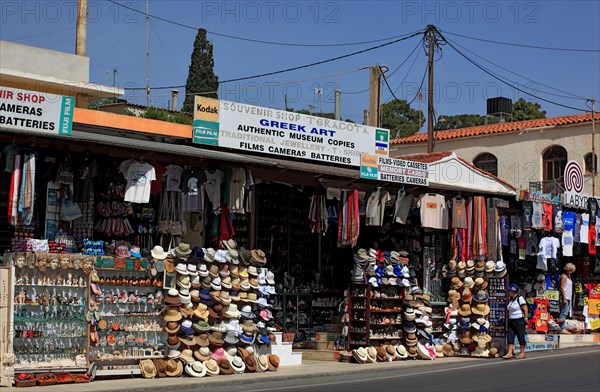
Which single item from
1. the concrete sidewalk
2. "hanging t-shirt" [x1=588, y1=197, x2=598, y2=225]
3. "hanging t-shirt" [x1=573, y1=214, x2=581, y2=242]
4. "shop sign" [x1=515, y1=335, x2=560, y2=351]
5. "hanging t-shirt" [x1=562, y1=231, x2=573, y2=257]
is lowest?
the concrete sidewalk

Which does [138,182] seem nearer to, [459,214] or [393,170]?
[393,170]

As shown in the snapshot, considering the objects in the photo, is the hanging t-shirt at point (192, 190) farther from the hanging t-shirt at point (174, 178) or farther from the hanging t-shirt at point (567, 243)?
→ the hanging t-shirt at point (567, 243)

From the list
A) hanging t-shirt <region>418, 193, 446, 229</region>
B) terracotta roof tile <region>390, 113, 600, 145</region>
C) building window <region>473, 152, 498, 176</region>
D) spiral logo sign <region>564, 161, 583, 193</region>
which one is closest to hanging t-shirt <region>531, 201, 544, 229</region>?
spiral logo sign <region>564, 161, 583, 193</region>

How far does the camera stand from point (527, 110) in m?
67.8

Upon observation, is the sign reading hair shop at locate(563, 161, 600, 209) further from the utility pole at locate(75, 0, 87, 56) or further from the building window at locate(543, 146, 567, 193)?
the utility pole at locate(75, 0, 87, 56)

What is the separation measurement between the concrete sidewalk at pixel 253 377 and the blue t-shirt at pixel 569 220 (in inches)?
256

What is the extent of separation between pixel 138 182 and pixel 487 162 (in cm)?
2614

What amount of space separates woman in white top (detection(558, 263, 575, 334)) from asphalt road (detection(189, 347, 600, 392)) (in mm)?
5666

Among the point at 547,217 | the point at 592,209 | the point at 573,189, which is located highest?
the point at 573,189

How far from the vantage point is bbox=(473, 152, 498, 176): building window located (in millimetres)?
39844

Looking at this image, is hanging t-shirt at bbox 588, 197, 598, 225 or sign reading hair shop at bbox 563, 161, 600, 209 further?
hanging t-shirt at bbox 588, 197, 598, 225

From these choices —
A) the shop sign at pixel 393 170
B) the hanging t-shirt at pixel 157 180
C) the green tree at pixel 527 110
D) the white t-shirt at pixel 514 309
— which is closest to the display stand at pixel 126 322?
the hanging t-shirt at pixel 157 180

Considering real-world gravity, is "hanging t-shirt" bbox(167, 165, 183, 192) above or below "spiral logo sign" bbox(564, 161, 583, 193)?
below

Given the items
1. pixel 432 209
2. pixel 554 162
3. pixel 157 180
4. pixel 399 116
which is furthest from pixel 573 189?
pixel 399 116
